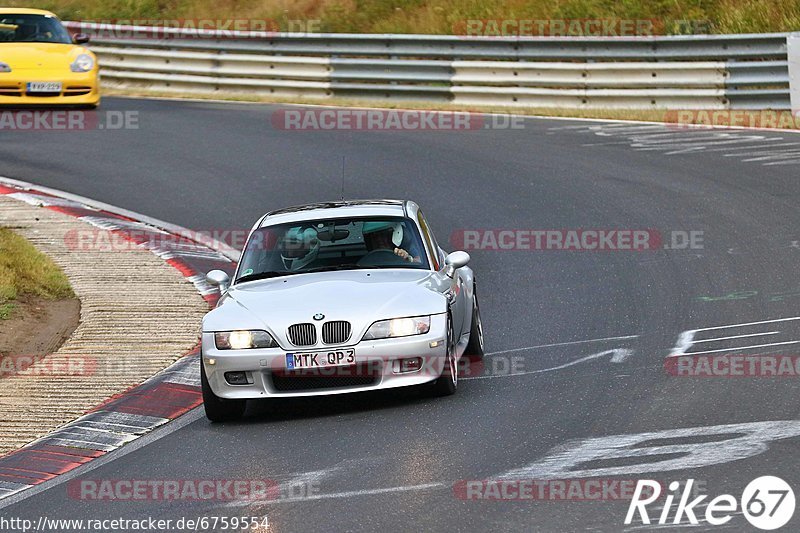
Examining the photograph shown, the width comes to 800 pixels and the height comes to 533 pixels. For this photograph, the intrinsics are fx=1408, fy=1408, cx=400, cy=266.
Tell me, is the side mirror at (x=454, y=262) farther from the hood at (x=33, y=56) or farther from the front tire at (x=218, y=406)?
the hood at (x=33, y=56)

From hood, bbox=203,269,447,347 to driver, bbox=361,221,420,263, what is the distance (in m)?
0.45

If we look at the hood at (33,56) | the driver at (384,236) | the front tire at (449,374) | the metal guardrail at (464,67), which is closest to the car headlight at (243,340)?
the front tire at (449,374)

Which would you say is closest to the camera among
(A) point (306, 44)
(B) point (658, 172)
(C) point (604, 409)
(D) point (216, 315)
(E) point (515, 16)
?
(C) point (604, 409)

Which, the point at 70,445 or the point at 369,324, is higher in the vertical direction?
the point at 369,324

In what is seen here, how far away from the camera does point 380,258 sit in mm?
10367

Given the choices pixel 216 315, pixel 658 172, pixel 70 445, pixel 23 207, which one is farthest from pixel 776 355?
pixel 23 207

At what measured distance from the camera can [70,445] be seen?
9.09 m

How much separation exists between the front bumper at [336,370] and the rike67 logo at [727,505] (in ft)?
8.06

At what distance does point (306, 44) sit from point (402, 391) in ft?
55.4

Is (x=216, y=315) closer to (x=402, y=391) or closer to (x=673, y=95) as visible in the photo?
(x=402, y=391)

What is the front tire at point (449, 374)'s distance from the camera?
9375 millimetres

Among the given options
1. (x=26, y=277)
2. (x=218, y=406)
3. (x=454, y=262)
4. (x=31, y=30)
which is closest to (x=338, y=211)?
(x=454, y=262)

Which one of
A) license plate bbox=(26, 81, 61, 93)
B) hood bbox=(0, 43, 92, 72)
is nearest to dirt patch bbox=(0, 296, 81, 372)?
license plate bbox=(26, 81, 61, 93)

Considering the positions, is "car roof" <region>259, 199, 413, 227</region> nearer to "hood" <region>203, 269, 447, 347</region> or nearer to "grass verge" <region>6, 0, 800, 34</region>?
"hood" <region>203, 269, 447, 347</region>
